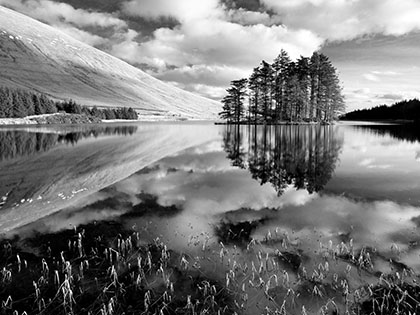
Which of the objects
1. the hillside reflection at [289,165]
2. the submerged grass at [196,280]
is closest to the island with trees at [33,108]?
the hillside reflection at [289,165]

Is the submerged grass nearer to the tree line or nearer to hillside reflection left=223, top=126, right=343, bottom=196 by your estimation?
hillside reflection left=223, top=126, right=343, bottom=196

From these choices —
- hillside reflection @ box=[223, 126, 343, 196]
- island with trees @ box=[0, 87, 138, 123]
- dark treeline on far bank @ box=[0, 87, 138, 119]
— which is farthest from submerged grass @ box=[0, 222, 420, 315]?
dark treeline on far bank @ box=[0, 87, 138, 119]

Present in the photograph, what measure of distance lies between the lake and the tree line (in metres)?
67.6

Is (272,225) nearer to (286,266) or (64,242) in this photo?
(286,266)

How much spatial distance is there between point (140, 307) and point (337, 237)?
7248 millimetres

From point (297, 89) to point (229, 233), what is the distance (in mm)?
78954

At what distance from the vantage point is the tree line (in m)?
88.0

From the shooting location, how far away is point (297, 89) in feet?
275

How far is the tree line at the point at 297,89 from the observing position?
88000 millimetres

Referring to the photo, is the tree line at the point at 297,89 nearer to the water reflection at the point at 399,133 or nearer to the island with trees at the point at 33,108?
the water reflection at the point at 399,133

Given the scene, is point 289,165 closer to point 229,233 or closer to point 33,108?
point 229,233

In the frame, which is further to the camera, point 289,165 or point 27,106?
point 27,106

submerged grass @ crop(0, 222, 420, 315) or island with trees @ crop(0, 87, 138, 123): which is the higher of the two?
island with trees @ crop(0, 87, 138, 123)

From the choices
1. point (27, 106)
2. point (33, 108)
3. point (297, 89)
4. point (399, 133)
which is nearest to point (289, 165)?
point (399, 133)
